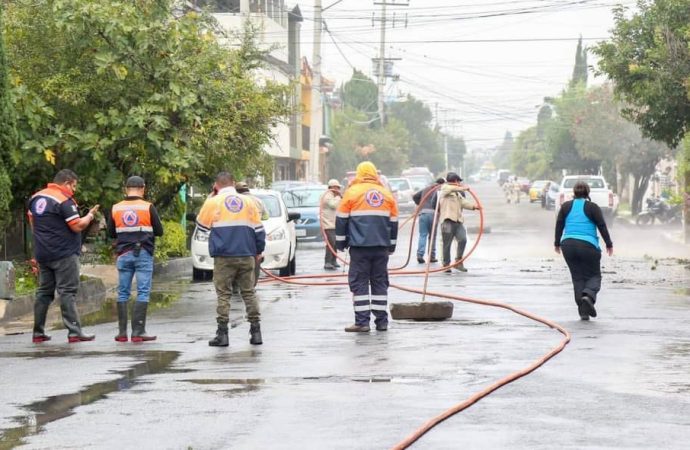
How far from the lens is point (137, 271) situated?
15234 mm

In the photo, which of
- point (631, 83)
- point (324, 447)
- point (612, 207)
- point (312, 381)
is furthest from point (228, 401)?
point (612, 207)

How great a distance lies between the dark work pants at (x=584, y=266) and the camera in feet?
55.6

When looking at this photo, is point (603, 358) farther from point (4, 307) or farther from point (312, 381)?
point (4, 307)

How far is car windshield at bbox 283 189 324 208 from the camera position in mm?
38594

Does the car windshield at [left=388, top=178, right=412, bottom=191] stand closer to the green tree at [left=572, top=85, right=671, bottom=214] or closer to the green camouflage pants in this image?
the green tree at [left=572, top=85, right=671, bottom=214]

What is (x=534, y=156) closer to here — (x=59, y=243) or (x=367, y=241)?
(x=367, y=241)

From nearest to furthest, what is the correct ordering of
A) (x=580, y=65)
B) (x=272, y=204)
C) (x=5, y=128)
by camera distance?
(x=5, y=128)
(x=272, y=204)
(x=580, y=65)

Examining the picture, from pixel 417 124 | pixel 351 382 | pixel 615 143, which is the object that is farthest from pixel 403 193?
pixel 417 124

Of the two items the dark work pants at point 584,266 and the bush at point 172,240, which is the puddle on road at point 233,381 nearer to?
the dark work pants at point 584,266

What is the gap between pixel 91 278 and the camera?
71.3 feet

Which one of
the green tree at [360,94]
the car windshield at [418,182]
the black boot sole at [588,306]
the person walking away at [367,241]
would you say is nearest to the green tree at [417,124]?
the green tree at [360,94]

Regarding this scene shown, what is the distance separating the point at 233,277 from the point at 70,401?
411 centimetres

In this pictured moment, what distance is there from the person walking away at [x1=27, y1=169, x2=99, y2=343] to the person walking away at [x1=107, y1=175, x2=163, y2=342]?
13.9 inches

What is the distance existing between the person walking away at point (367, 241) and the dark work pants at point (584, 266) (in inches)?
101
